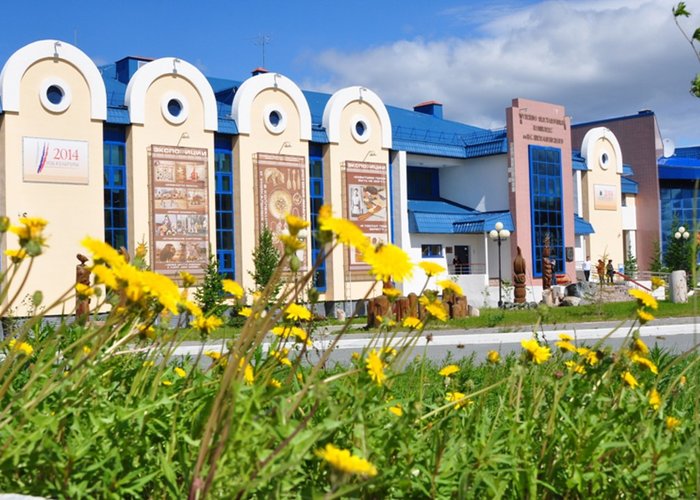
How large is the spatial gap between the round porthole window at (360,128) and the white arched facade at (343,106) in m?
0.65

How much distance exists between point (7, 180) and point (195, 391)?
2410 cm

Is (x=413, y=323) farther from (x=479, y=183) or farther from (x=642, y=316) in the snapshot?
(x=479, y=183)

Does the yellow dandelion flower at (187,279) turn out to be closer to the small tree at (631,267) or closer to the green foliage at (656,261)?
the small tree at (631,267)

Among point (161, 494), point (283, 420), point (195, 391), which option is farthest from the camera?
point (195, 391)

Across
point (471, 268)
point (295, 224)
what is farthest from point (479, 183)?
point (295, 224)

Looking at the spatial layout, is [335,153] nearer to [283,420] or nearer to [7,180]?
[7,180]

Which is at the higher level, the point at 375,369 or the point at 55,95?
the point at 55,95

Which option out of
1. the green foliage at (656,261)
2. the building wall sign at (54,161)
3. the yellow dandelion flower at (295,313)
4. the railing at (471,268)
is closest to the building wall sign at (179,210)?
the building wall sign at (54,161)

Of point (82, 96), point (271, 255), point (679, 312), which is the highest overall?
point (82, 96)

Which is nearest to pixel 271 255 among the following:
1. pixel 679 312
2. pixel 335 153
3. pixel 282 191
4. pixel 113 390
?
pixel 282 191

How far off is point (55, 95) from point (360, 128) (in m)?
12.4

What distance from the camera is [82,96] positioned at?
84.4ft

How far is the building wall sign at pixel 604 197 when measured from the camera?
4556 cm

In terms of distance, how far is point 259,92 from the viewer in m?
30.0
